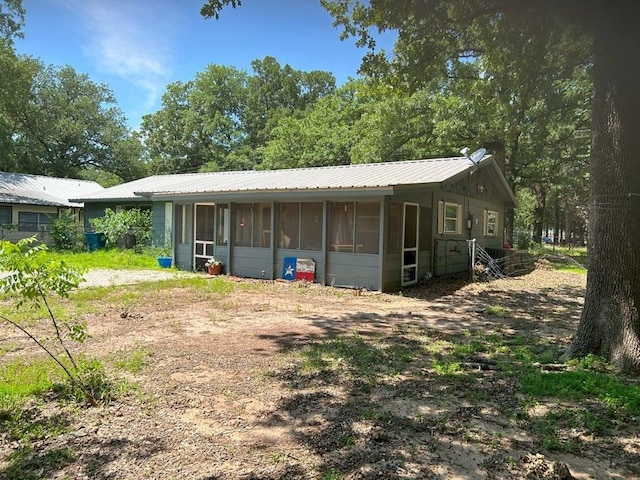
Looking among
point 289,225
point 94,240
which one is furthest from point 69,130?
point 289,225

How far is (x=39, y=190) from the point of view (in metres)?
23.0

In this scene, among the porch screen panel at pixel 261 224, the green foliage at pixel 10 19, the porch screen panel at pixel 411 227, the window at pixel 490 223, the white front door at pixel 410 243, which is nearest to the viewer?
the white front door at pixel 410 243

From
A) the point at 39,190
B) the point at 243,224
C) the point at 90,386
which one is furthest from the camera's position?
the point at 39,190

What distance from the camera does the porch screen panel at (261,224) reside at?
463 inches

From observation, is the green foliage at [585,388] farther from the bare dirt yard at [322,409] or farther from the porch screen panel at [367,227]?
the porch screen panel at [367,227]

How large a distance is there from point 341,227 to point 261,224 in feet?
8.38

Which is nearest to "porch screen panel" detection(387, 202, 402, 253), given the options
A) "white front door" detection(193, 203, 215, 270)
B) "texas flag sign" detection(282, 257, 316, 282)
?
"texas flag sign" detection(282, 257, 316, 282)

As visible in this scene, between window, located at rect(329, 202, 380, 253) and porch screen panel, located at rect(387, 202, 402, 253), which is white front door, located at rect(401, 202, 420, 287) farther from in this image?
window, located at rect(329, 202, 380, 253)

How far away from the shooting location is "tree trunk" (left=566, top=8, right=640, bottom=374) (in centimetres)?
437

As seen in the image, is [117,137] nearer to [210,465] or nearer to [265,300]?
[265,300]

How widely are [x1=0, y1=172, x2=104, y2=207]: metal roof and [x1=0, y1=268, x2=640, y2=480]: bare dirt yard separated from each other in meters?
17.9

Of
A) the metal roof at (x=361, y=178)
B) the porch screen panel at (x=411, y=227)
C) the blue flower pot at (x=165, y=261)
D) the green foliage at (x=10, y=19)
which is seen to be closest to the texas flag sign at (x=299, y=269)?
the metal roof at (x=361, y=178)

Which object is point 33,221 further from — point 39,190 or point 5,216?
point 39,190

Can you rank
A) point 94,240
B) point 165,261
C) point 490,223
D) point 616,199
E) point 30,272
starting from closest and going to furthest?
point 30,272
point 616,199
point 165,261
point 490,223
point 94,240
